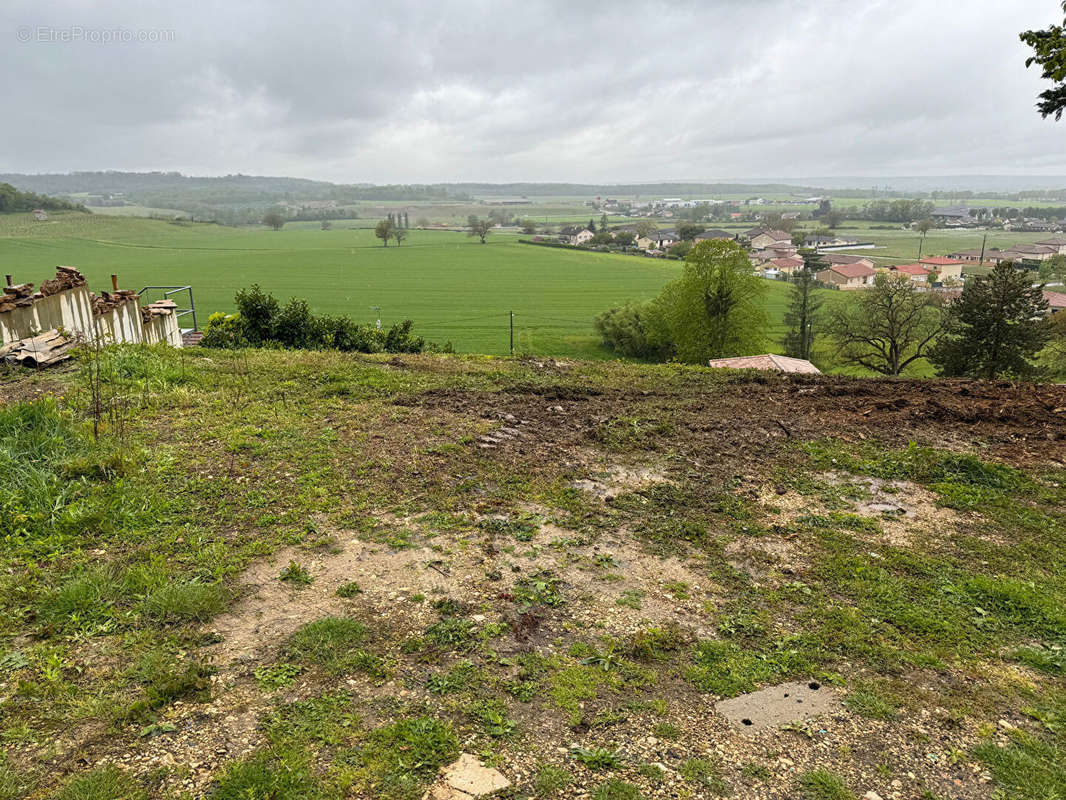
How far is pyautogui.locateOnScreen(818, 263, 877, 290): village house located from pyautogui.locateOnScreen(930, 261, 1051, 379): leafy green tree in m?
48.7

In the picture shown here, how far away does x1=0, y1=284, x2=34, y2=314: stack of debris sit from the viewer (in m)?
12.1

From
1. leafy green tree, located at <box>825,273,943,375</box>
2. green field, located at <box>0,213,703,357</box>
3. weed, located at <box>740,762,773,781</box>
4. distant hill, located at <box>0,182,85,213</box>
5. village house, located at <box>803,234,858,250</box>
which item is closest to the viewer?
weed, located at <box>740,762,773,781</box>

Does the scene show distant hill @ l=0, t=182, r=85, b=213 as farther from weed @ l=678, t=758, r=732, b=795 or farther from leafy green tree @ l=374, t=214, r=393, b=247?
weed @ l=678, t=758, r=732, b=795

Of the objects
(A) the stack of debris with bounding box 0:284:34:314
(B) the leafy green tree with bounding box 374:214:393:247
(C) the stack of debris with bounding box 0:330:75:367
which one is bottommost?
(C) the stack of debris with bounding box 0:330:75:367

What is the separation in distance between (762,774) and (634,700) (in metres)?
0.90

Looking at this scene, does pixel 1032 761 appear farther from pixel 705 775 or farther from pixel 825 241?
pixel 825 241

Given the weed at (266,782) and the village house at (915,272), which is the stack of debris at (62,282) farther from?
the village house at (915,272)

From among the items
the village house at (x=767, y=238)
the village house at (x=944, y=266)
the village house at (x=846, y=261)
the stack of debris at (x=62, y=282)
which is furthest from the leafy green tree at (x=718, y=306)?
the village house at (x=767, y=238)

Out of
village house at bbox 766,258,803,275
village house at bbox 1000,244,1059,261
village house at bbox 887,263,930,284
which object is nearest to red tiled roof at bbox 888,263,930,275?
village house at bbox 887,263,930,284

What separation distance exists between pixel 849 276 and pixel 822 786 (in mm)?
84480

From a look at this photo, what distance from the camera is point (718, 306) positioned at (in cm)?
3706

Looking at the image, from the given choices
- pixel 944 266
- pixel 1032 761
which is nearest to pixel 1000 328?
pixel 1032 761

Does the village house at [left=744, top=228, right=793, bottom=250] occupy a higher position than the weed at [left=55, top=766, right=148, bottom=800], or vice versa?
the village house at [left=744, top=228, right=793, bottom=250]

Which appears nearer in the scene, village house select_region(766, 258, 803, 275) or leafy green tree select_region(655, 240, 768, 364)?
leafy green tree select_region(655, 240, 768, 364)
